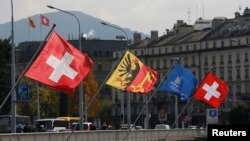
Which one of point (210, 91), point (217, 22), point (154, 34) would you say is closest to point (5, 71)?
point (210, 91)

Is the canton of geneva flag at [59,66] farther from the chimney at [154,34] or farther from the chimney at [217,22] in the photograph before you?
the chimney at [154,34]

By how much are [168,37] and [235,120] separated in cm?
4528

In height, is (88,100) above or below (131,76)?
below

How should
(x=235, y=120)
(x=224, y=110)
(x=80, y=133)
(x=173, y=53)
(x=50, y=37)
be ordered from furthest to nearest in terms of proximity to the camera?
(x=173, y=53), (x=224, y=110), (x=235, y=120), (x=80, y=133), (x=50, y=37)

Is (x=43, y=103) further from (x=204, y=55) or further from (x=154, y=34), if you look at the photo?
(x=154, y=34)

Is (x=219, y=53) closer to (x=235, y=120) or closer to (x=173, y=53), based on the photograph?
(x=173, y=53)

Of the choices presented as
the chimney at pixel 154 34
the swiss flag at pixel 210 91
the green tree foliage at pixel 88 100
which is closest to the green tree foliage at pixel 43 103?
the green tree foliage at pixel 88 100

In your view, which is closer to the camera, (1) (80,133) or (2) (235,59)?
(1) (80,133)

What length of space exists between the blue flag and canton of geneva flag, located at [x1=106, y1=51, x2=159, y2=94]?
4.90m

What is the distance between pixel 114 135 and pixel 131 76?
580cm

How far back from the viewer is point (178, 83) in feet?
200

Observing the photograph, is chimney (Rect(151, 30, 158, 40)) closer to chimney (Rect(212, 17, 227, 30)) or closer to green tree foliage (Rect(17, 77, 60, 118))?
chimney (Rect(212, 17, 227, 30))

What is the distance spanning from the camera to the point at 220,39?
165 meters

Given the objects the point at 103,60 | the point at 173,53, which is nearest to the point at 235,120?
the point at 173,53
